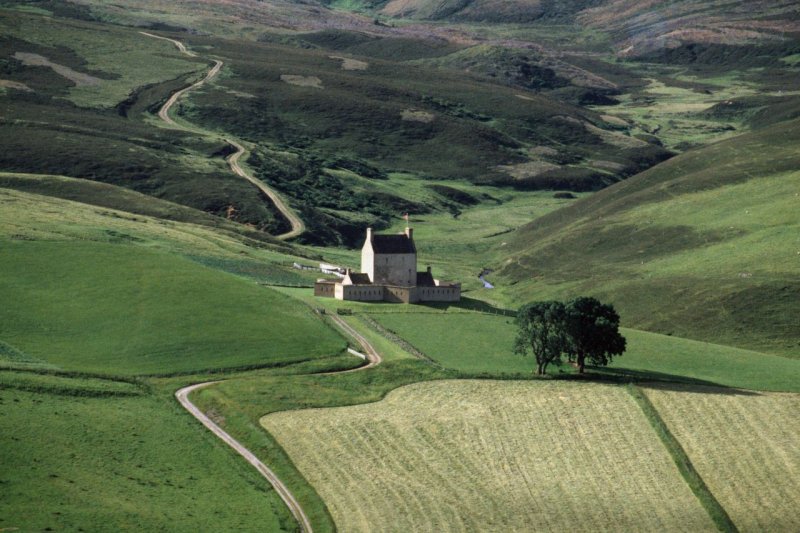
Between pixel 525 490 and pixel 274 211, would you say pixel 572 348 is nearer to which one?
pixel 525 490

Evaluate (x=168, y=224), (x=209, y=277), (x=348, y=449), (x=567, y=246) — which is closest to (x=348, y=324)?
(x=209, y=277)

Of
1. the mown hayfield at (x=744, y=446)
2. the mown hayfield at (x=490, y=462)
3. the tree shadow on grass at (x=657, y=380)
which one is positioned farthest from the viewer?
the tree shadow on grass at (x=657, y=380)

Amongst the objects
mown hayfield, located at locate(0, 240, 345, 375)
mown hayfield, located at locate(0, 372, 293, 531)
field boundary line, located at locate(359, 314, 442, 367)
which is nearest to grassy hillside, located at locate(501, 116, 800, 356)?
field boundary line, located at locate(359, 314, 442, 367)

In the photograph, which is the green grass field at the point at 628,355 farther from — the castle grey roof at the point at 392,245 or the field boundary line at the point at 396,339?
the castle grey roof at the point at 392,245

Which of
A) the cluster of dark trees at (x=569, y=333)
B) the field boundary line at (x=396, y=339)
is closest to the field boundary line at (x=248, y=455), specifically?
the field boundary line at (x=396, y=339)

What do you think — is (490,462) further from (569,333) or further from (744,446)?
(569,333)

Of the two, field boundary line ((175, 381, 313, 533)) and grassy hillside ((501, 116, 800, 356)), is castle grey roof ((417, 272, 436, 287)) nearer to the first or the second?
grassy hillside ((501, 116, 800, 356))
